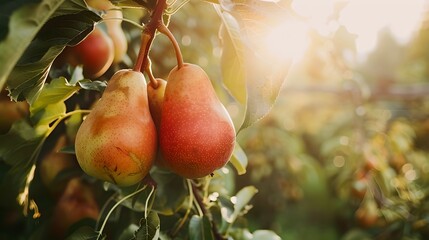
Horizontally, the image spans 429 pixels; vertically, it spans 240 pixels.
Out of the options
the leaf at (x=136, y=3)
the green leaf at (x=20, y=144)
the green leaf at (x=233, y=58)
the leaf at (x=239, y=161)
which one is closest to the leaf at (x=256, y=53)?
the green leaf at (x=233, y=58)

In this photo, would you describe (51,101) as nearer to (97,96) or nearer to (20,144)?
(20,144)

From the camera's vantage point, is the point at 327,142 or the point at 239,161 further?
the point at 327,142

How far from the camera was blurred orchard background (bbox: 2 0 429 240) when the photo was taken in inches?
59.6

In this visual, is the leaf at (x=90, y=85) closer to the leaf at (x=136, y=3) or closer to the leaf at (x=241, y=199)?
the leaf at (x=136, y=3)

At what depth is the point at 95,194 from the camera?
109 centimetres

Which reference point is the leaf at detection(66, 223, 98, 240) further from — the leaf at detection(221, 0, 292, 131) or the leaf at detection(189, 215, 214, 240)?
the leaf at detection(221, 0, 292, 131)

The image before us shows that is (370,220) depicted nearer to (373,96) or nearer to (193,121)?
(373,96)

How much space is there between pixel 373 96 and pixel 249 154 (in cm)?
108

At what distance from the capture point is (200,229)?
75cm

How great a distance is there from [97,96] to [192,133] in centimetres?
44

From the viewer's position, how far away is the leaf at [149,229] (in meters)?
0.61

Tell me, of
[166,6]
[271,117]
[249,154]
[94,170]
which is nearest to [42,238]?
[94,170]

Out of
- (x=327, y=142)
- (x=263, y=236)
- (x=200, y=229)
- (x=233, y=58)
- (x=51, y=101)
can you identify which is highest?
(x=233, y=58)

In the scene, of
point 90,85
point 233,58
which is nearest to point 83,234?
point 90,85
